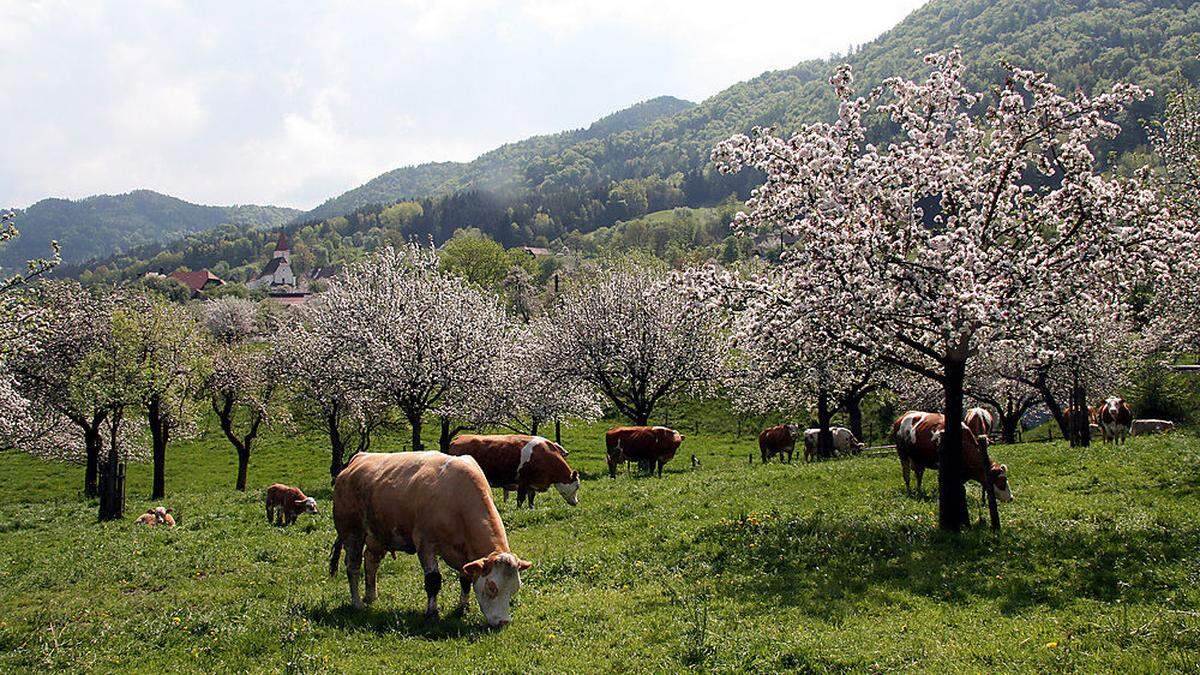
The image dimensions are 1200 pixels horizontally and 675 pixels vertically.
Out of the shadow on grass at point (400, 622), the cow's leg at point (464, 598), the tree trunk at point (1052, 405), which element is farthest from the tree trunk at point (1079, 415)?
the shadow on grass at point (400, 622)

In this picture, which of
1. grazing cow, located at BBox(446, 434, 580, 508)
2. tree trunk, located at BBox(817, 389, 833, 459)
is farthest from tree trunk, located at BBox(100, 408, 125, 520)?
tree trunk, located at BBox(817, 389, 833, 459)

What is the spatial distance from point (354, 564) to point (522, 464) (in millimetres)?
10343

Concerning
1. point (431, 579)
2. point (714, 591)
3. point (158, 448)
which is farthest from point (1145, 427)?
point (158, 448)

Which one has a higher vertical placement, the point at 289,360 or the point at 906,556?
the point at 289,360

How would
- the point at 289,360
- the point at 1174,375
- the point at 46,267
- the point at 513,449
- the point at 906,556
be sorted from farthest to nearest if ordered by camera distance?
the point at 1174,375
the point at 289,360
the point at 513,449
the point at 46,267
the point at 906,556

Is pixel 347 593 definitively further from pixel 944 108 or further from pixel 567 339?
pixel 567 339

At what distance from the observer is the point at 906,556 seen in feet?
42.0

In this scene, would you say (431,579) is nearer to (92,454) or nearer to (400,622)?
(400,622)

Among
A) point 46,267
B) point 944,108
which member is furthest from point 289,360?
point 944,108

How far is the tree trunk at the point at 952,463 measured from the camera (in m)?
14.3

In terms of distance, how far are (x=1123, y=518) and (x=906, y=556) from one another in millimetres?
5149

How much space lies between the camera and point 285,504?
79.0 ft

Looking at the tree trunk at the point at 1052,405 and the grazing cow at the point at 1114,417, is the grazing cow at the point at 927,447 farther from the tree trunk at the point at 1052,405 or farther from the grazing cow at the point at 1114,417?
the grazing cow at the point at 1114,417

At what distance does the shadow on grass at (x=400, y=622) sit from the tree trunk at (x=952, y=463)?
9.57m
